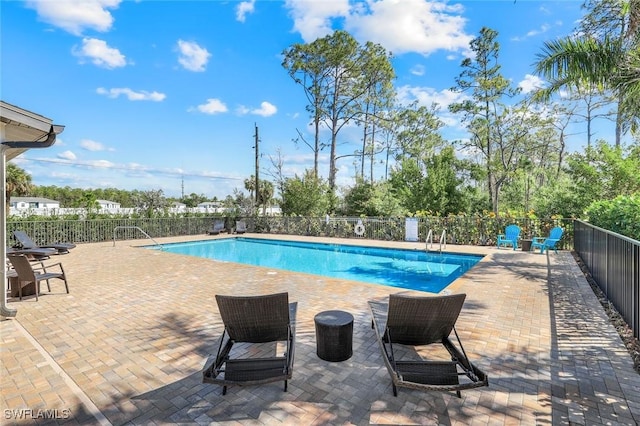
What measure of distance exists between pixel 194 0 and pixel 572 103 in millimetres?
27709

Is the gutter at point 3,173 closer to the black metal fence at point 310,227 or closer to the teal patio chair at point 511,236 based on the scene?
the black metal fence at point 310,227

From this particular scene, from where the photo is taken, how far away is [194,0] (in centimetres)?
904

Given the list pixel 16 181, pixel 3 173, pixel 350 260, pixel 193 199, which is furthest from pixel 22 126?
pixel 193 199

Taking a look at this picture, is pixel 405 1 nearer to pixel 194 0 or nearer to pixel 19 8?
pixel 194 0

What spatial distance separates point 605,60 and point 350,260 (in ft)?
29.5

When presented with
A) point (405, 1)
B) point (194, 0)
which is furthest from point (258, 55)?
point (405, 1)

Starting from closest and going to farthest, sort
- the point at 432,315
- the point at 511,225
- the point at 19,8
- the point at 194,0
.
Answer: the point at 432,315 → the point at 19,8 → the point at 194,0 → the point at 511,225

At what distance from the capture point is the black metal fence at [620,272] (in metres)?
3.68

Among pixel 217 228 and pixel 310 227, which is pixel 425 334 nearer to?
pixel 310 227

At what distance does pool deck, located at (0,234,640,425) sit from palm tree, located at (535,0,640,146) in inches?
179

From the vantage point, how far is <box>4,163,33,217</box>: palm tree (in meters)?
21.5

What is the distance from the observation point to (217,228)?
19797mm

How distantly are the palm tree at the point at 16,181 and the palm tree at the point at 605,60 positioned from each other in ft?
96.1

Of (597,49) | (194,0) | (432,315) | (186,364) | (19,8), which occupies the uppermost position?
(194,0)
